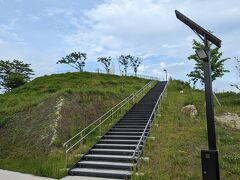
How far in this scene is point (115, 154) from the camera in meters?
12.2

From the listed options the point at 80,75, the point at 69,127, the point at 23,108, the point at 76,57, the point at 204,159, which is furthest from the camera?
the point at 76,57

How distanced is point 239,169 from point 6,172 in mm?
8716

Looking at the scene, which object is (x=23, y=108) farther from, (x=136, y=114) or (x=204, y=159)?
(x=204, y=159)

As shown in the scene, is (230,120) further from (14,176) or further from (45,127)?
(14,176)

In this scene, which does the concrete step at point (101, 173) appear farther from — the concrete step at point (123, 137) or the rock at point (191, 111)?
the rock at point (191, 111)

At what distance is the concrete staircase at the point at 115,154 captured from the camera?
10.7 meters

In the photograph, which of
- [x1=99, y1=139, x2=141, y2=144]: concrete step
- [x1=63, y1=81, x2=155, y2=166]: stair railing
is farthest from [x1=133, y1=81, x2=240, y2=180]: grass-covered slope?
[x1=63, y1=81, x2=155, y2=166]: stair railing

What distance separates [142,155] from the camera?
461 inches

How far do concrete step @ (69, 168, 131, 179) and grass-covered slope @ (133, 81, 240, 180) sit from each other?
659 mm

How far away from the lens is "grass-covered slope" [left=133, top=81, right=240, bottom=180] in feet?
32.1

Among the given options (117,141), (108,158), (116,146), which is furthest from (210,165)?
(117,141)

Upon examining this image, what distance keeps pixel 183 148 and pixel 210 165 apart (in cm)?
467

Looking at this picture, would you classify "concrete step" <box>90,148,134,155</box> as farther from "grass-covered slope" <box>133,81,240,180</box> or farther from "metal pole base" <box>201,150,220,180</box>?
"metal pole base" <box>201,150,220,180</box>

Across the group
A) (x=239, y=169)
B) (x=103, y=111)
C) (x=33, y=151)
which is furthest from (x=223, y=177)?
(x=103, y=111)
